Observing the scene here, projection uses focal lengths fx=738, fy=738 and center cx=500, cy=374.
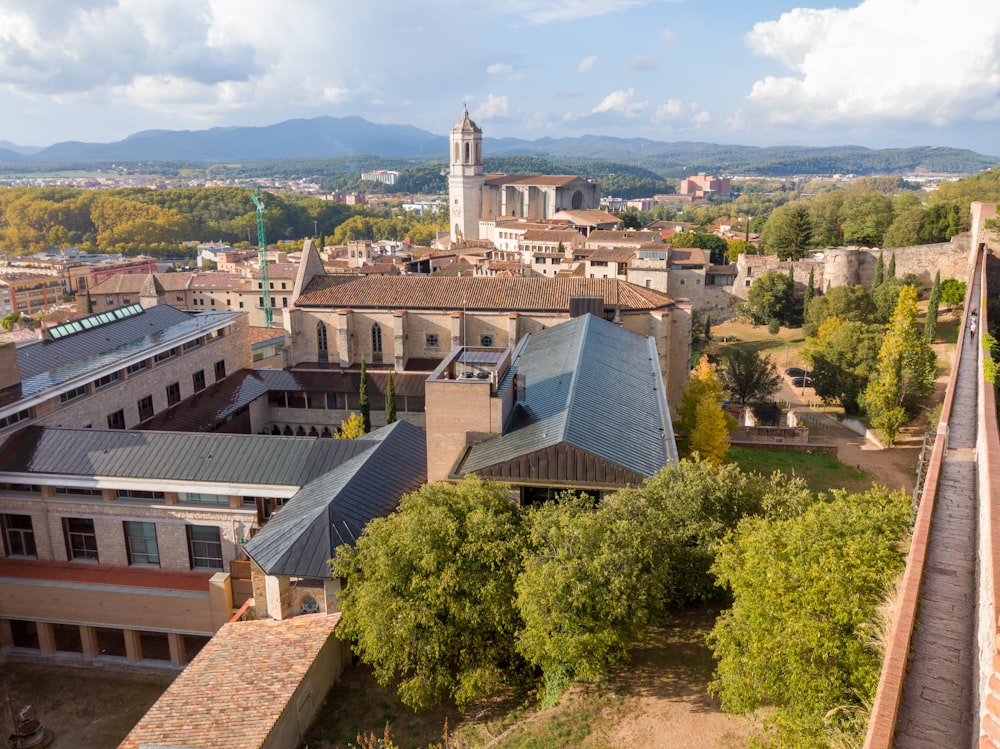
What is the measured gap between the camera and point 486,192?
150 meters

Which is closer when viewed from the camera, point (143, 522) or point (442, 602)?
point (442, 602)

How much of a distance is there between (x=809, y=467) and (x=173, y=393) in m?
33.0

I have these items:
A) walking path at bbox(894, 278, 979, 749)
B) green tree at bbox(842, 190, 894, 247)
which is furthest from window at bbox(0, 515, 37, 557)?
green tree at bbox(842, 190, 894, 247)

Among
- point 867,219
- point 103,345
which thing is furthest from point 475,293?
point 867,219

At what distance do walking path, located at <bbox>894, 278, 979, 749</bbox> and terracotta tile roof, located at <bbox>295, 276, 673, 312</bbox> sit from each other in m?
28.7

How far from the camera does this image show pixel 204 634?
24.8 m

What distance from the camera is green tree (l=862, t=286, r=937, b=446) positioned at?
130ft

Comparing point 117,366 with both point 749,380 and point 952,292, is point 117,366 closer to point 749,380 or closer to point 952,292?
point 749,380

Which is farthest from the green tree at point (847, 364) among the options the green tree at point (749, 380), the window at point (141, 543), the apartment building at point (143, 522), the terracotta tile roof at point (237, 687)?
the window at point (141, 543)

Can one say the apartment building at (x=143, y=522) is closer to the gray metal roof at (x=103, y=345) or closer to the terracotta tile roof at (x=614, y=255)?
the gray metal roof at (x=103, y=345)

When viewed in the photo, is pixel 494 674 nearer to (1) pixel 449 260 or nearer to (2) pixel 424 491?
(2) pixel 424 491

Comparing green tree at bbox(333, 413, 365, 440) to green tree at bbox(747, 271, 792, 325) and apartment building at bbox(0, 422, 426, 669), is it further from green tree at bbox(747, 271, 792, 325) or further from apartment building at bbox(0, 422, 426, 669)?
green tree at bbox(747, 271, 792, 325)

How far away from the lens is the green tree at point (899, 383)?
39.5 meters

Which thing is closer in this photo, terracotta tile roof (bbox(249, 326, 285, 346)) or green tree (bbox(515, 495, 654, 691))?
green tree (bbox(515, 495, 654, 691))
